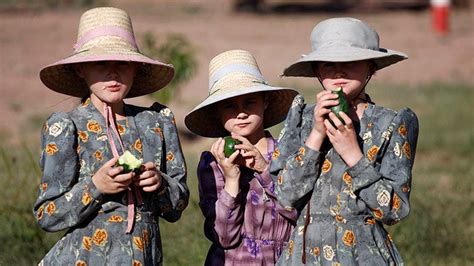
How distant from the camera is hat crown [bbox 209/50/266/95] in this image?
4945mm

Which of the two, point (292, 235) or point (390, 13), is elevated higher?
point (292, 235)

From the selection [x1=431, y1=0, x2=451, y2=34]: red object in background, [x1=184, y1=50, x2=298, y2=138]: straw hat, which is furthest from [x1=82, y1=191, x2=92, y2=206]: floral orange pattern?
[x1=431, y1=0, x2=451, y2=34]: red object in background

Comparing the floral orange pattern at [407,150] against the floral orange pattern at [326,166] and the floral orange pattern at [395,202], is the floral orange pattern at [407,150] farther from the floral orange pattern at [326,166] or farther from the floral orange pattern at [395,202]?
the floral orange pattern at [326,166]

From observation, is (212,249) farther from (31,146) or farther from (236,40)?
(236,40)

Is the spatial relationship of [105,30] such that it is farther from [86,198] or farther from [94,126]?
[86,198]

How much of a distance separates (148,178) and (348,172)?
2.31ft

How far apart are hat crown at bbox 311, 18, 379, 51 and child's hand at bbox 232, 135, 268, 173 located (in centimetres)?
44

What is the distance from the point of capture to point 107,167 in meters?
4.37

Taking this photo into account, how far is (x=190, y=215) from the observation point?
284 inches

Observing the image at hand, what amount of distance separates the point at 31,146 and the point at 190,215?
479 centimetres

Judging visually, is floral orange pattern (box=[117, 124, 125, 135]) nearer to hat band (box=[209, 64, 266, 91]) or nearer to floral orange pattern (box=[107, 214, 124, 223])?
floral orange pattern (box=[107, 214, 124, 223])

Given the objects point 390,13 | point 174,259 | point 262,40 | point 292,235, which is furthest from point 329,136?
point 390,13

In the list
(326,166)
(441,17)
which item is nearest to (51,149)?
(326,166)

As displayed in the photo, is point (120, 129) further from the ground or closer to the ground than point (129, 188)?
further from the ground
